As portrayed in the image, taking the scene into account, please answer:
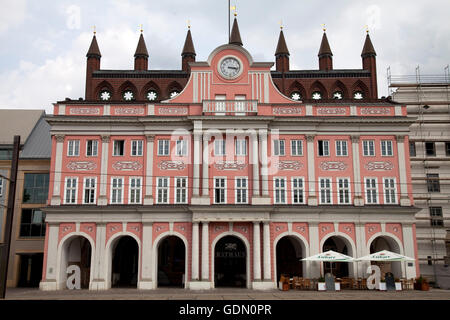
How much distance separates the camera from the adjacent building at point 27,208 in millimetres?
47156

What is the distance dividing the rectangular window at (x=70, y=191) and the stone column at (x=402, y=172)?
28374 mm

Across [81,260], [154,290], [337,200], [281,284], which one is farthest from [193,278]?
[337,200]

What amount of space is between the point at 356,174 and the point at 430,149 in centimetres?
1547

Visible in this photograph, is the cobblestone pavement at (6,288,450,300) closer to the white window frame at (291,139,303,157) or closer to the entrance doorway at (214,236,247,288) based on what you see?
the entrance doorway at (214,236,247,288)

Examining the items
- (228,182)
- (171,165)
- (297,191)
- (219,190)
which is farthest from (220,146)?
(297,191)

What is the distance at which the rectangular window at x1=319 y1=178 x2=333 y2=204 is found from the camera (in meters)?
42.9

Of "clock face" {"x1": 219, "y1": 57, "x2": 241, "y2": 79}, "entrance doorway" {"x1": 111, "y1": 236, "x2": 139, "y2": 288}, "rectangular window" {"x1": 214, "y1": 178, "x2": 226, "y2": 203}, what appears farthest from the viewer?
"entrance doorway" {"x1": 111, "y1": 236, "x2": 139, "y2": 288}

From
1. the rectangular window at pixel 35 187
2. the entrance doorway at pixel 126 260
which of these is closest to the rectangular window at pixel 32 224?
the rectangular window at pixel 35 187

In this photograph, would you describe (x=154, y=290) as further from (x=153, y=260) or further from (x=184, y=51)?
(x=184, y=51)

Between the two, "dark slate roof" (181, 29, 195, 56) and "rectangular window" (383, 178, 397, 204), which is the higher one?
"dark slate roof" (181, 29, 195, 56)

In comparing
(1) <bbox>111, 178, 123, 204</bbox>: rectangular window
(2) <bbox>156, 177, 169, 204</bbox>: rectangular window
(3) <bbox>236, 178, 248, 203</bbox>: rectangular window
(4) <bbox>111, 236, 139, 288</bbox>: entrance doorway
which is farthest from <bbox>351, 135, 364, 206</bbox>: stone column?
(4) <bbox>111, 236, 139, 288</bbox>: entrance doorway

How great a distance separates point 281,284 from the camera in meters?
39.7

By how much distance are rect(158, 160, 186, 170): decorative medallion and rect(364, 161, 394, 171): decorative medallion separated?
16.3 meters

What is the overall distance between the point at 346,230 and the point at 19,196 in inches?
1234
